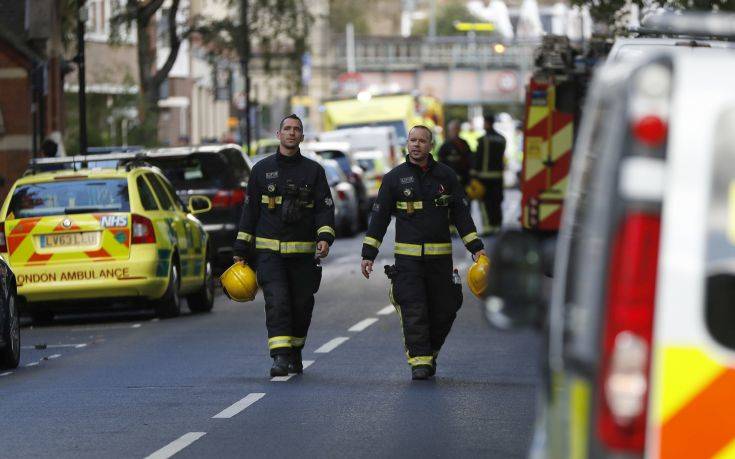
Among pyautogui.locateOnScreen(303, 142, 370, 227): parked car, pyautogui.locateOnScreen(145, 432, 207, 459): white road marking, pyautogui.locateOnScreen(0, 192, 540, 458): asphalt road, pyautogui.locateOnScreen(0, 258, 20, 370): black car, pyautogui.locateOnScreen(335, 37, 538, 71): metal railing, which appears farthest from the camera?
pyautogui.locateOnScreen(335, 37, 538, 71): metal railing

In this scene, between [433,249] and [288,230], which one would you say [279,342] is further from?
[433,249]

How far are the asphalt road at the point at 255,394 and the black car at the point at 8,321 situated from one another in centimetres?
14

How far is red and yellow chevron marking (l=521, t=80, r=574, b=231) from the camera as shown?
2330 centimetres

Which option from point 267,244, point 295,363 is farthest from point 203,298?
point 295,363

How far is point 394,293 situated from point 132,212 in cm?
630

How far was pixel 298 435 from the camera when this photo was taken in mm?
11016

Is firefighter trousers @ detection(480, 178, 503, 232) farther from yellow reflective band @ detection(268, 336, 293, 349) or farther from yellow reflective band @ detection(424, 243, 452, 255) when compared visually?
yellow reflective band @ detection(424, 243, 452, 255)

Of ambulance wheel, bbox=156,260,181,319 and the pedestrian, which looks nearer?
ambulance wheel, bbox=156,260,181,319

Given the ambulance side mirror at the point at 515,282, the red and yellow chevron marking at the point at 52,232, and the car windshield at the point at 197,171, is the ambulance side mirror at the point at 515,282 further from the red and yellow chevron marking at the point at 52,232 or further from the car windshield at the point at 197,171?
the car windshield at the point at 197,171

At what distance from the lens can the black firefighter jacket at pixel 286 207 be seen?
48.0 feet

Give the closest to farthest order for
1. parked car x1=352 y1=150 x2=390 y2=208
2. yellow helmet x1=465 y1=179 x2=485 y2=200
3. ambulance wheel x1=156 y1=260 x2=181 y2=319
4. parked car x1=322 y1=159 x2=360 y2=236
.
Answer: ambulance wheel x1=156 y1=260 x2=181 y2=319
yellow helmet x1=465 y1=179 x2=485 y2=200
parked car x1=322 y1=159 x2=360 y2=236
parked car x1=352 y1=150 x2=390 y2=208

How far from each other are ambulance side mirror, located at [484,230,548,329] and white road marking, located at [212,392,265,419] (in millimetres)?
6490

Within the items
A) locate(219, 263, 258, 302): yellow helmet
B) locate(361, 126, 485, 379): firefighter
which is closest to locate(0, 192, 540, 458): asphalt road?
locate(361, 126, 485, 379): firefighter

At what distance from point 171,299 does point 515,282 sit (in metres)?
15.3
